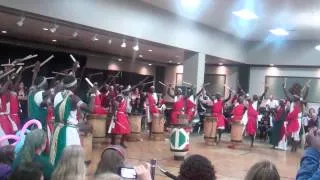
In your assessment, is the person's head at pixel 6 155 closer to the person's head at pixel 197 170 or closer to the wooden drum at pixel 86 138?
the person's head at pixel 197 170

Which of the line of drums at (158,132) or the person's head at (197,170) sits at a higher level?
the person's head at (197,170)

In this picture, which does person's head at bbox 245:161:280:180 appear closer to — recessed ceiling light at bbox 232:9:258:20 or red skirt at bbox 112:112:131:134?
red skirt at bbox 112:112:131:134

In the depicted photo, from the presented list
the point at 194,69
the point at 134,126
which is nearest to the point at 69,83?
the point at 134,126

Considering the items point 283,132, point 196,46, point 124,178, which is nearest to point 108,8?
point 196,46

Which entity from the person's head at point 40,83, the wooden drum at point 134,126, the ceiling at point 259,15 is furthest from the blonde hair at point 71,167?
the ceiling at point 259,15

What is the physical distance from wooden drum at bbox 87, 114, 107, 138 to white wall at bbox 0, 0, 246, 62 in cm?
207

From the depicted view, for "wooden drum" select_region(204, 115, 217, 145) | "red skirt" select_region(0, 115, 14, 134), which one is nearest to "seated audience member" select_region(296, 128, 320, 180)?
"red skirt" select_region(0, 115, 14, 134)

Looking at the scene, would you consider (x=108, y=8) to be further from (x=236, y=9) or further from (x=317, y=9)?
(x=317, y=9)

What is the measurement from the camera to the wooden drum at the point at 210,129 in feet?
37.4

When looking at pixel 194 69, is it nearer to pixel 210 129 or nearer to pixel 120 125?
pixel 210 129

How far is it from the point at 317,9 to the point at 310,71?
6309 mm

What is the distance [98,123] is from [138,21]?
3.02m

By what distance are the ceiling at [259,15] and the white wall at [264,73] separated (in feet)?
6.05

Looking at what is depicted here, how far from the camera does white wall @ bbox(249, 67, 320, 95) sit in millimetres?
16656
